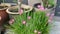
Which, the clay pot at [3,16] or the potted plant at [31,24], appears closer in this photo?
the potted plant at [31,24]

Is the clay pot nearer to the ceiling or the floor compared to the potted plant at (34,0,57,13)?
nearer to the floor

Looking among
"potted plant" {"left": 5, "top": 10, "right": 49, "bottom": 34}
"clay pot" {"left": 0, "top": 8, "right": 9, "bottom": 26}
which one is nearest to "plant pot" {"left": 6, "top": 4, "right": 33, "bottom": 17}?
"clay pot" {"left": 0, "top": 8, "right": 9, "bottom": 26}

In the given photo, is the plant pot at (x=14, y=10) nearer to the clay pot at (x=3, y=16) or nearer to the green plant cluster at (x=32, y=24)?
the clay pot at (x=3, y=16)

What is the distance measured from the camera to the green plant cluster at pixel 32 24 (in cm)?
203

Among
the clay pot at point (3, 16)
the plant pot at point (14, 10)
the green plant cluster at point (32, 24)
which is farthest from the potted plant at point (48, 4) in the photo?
the clay pot at point (3, 16)

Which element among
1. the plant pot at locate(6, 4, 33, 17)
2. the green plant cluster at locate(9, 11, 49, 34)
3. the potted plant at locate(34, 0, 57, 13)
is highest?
the potted plant at locate(34, 0, 57, 13)

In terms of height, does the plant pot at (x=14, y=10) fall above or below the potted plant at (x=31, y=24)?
above

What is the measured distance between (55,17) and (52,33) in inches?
16.3

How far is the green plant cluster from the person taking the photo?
2031mm

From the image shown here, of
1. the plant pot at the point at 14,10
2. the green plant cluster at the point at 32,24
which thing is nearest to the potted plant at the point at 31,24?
the green plant cluster at the point at 32,24

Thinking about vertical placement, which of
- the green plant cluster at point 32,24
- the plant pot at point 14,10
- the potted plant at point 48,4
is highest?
the potted plant at point 48,4

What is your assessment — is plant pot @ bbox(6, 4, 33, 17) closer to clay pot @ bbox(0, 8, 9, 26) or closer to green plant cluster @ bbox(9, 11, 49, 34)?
clay pot @ bbox(0, 8, 9, 26)

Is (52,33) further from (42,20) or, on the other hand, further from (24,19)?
(24,19)

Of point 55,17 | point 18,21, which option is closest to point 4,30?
point 18,21
